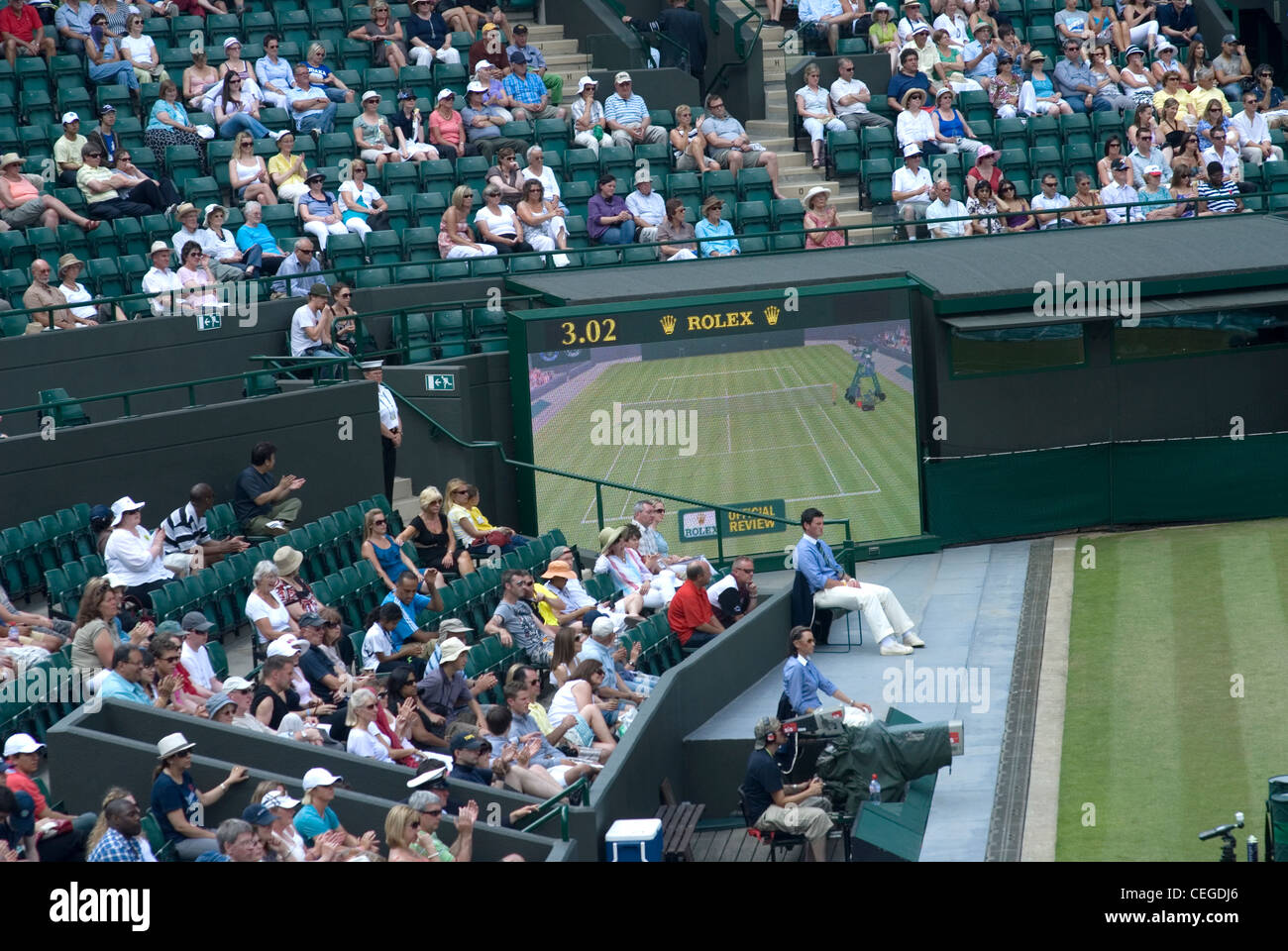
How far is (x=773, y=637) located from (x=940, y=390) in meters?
4.31

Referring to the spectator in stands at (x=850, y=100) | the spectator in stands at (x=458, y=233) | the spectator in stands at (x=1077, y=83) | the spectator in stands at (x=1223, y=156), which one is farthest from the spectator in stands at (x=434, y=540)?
the spectator in stands at (x=1077, y=83)

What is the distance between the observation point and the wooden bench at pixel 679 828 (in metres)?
11.4

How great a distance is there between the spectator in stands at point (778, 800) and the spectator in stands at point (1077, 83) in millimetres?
14426

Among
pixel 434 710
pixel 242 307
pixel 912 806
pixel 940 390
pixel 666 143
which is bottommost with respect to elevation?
pixel 912 806

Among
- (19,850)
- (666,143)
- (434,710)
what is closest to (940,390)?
(666,143)

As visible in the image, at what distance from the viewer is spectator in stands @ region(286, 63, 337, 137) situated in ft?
67.9

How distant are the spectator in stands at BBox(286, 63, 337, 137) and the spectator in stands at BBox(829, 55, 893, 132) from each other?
6.62m

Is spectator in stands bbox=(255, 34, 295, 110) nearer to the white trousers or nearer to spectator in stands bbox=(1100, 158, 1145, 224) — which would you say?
the white trousers

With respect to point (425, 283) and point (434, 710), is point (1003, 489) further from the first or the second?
point (434, 710)

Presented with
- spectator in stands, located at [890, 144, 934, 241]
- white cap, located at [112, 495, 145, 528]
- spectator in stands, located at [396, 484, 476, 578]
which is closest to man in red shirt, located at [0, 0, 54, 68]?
spectator in stands, located at [396, 484, 476, 578]

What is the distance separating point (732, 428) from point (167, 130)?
6.98 metres

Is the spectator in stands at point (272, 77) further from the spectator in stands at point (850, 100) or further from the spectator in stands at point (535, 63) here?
the spectator in stands at point (850, 100)

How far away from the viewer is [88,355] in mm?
16844

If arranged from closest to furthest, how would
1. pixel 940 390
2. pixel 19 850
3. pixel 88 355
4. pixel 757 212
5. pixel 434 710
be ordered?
pixel 19 850, pixel 434 710, pixel 88 355, pixel 940 390, pixel 757 212
